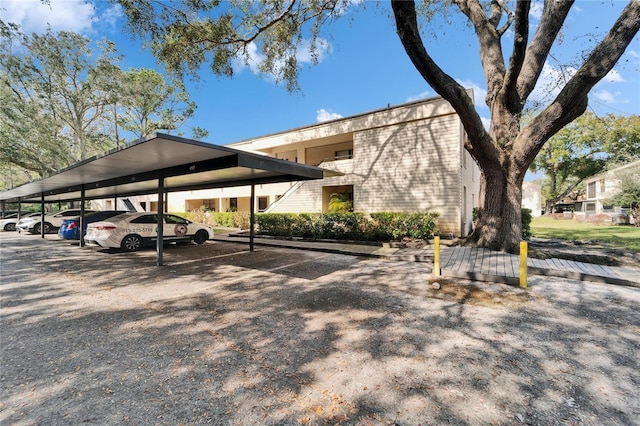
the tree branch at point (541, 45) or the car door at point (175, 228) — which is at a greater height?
the tree branch at point (541, 45)

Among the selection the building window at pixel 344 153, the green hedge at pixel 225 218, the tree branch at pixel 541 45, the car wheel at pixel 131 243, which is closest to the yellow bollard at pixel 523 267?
the tree branch at pixel 541 45

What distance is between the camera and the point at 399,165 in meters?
12.8

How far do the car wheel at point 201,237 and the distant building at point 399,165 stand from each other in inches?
194

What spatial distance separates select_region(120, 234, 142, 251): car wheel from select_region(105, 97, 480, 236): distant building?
7.62 m

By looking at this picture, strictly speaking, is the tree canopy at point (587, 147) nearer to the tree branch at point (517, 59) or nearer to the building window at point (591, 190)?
the building window at point (591, 190)

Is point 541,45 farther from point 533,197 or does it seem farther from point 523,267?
point 533,197

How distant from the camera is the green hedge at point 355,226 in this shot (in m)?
10.7

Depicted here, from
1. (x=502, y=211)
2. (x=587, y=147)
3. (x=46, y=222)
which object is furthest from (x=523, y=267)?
(x=587, y=147)

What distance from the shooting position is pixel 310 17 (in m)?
10.1

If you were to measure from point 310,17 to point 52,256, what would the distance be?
12432 millimetres

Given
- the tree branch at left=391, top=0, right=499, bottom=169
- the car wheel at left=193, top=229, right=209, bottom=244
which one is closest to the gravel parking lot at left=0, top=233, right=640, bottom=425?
the tree branch at left=391, top=0, right=499, bottom=169

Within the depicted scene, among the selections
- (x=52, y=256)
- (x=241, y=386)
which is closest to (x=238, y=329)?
(x=241, y=386)

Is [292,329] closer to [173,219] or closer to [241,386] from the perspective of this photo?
[241,386]

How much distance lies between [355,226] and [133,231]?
857 centimetres
